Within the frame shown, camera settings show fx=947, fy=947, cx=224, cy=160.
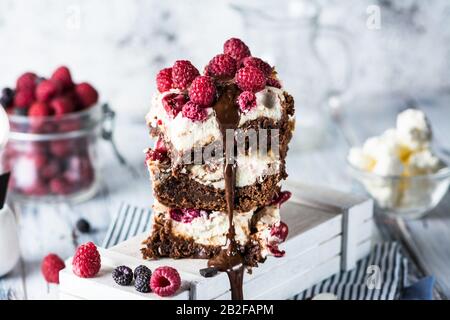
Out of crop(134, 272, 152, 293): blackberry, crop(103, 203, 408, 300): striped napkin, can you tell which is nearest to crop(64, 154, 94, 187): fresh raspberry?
crop(103, 203, 408, 300): striped napkin

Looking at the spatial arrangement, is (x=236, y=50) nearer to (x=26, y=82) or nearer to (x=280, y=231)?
(x=280, y=231)

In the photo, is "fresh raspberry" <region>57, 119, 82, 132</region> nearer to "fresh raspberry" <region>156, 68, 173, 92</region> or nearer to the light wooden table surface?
the light wooden table surface

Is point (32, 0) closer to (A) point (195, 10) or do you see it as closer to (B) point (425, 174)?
(A) point (195, 10)

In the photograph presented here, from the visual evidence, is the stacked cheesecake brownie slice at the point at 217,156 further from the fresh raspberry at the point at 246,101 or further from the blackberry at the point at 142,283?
→ the blackberry at the point at 142,283

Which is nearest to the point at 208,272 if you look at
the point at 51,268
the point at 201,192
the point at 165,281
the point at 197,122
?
the point at 165,281

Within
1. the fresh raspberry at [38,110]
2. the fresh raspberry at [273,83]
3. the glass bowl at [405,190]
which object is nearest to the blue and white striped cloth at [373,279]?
the glass bowl at [405,190]

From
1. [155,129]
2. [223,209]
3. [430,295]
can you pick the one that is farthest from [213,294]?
[430,295]
